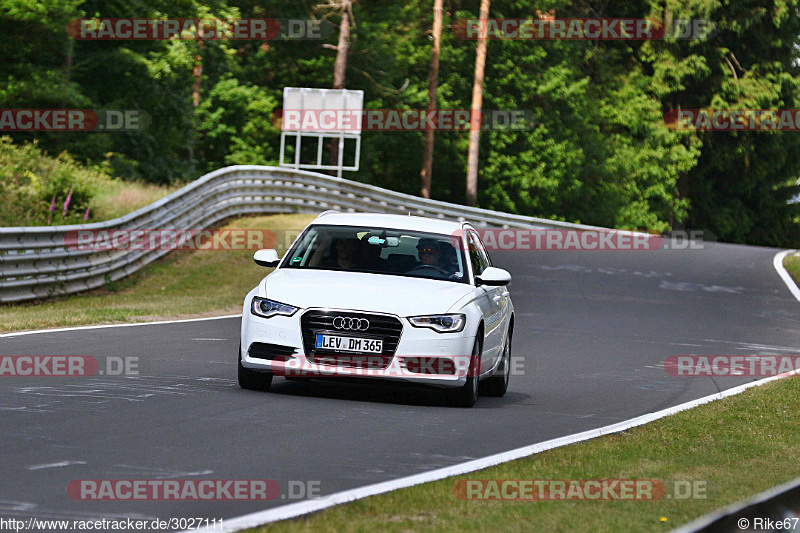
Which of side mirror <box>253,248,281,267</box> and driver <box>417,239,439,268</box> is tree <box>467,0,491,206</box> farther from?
side mirror <box>253,248,281,267</box>

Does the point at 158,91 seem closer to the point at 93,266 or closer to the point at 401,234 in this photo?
the point at 93,266

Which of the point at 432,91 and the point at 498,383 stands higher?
the point at 432,91

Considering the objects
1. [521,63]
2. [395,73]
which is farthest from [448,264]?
[521,63]

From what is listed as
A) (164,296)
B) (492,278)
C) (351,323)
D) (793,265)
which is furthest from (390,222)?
(793,265)

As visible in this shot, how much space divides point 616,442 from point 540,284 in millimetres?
20377

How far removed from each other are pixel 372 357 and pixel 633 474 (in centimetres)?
329
